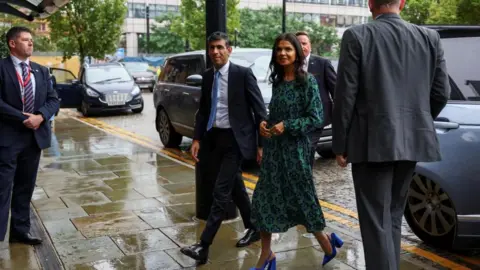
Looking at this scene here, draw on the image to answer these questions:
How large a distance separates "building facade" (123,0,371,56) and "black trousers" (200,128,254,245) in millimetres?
66228

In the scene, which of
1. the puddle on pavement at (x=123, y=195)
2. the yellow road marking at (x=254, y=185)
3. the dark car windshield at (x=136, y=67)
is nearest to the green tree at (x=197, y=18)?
the dark car windshield at (x=136, y=67)

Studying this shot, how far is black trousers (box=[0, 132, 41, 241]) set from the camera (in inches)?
181


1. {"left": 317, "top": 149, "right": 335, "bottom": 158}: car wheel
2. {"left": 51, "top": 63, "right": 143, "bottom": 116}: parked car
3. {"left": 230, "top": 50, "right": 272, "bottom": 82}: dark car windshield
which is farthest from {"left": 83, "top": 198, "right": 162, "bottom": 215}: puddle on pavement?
{"left": 51, "top": 63, "right": 143, "bottom": 116}: parked car

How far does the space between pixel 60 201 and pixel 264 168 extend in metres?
3.42

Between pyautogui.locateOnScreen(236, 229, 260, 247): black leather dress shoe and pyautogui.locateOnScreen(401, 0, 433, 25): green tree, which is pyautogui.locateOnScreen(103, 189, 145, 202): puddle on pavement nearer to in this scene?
pyautogui.locateOnScreen(236, 229, 260, 247): black leather dress shoe

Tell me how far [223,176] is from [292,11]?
2923 inches

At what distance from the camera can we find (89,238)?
199 inches

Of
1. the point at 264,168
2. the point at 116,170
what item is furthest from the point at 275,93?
the point at 116,170

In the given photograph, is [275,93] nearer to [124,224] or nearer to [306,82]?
[306,82]

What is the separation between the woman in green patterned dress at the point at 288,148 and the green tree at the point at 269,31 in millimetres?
49708

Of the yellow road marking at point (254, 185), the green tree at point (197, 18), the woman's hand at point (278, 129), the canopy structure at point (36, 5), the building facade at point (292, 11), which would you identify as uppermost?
the building facade at point (292, 11)

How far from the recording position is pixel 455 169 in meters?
4.09

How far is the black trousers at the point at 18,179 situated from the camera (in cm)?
459

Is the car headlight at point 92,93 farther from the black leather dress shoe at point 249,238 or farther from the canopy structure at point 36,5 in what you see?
the black leather dress shoe at point 249,238
